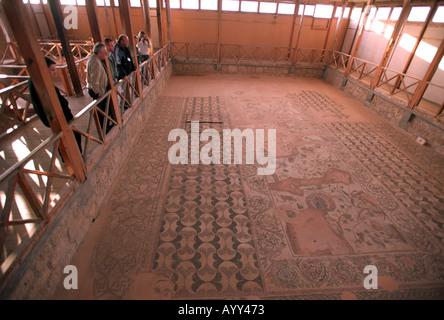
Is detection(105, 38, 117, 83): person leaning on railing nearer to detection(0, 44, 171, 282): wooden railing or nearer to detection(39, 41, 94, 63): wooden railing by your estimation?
detection(0, 44, 171, 282): wooden railing

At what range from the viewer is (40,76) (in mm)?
2043

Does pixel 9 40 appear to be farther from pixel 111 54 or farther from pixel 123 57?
pixel 111 54

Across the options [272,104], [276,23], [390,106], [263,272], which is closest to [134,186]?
[263,272]

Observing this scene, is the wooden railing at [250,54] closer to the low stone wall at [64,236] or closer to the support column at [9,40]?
the support column at [9,40]

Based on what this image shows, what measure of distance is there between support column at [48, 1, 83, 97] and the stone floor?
1.98 m

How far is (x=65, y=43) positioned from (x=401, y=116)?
8661 millimetres

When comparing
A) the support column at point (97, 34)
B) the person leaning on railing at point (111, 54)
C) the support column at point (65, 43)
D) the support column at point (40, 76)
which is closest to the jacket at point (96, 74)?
the support column at point (97, 34)

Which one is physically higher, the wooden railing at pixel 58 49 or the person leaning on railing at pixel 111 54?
the person leaning on railing at pixel 111 54

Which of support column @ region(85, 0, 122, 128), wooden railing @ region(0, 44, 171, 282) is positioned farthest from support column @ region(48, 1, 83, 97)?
support column @ region(85, 0, 122, 128)

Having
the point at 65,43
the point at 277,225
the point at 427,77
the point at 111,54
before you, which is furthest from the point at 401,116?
the point at 65,43

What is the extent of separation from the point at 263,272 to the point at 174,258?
1018mm

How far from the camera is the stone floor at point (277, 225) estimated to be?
2.38m

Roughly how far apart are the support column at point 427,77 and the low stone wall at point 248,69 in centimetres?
567
